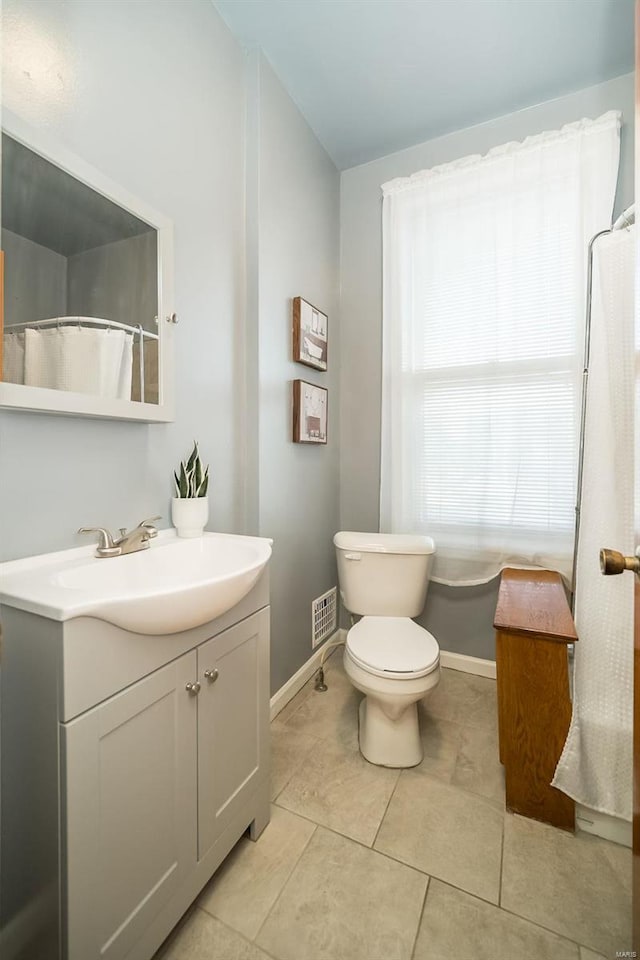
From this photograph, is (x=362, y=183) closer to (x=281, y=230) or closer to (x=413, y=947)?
(x=281, y=230)

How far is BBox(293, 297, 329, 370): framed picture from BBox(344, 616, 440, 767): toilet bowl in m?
1.27

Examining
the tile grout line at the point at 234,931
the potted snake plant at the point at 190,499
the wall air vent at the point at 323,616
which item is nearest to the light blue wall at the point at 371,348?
the wall air vent at the point at 323,616

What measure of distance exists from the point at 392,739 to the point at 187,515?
1104 mm

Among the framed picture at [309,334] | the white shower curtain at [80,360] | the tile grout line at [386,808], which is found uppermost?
the framed picture at [309,334]

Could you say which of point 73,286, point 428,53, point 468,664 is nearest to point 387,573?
point 468,664

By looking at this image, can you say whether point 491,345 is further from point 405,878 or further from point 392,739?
point 405,878

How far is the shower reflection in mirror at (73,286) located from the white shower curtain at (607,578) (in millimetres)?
1348

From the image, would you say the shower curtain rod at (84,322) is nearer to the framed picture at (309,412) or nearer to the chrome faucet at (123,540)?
the chrome faucet at (123,540)

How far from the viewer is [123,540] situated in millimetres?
1104

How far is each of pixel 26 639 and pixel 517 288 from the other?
2195 mm

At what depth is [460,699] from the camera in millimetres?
1918

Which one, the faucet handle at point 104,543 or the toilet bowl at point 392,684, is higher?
the faucet handle at point 104,543

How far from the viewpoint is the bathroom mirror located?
895 mm

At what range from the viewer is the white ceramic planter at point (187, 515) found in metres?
1.33
